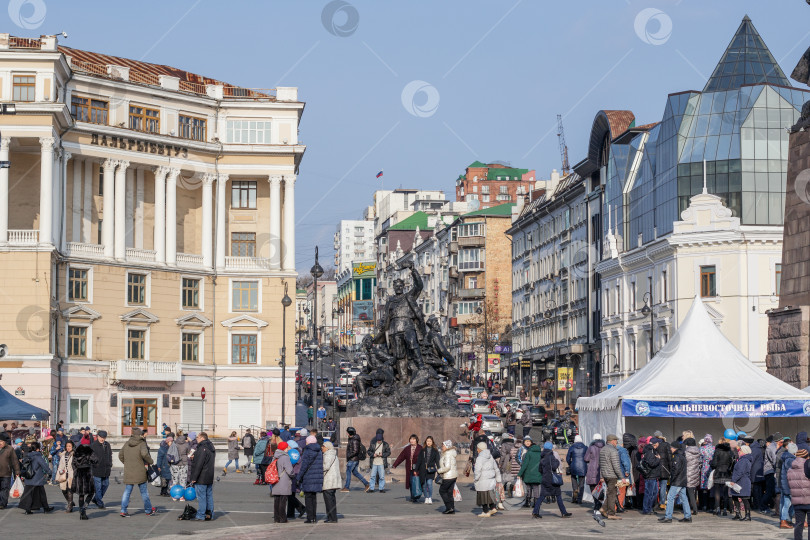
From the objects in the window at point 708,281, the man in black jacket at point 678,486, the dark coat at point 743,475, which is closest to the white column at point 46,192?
the window at point 708,281

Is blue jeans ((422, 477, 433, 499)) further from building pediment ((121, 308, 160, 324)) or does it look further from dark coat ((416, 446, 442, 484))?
building pediment ((121, 308, 160, 324))

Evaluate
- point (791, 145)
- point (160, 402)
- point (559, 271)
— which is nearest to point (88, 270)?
point (160, 402)

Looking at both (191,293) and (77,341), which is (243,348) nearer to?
(191,293)

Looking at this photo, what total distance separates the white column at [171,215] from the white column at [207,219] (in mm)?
2046

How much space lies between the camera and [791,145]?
33.2 metres

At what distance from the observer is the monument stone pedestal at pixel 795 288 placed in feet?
102

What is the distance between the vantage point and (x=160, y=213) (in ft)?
251

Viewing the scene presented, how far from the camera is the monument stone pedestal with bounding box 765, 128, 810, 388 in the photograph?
102 ft

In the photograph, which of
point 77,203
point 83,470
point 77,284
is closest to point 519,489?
point 83,470

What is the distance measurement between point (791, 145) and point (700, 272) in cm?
3975

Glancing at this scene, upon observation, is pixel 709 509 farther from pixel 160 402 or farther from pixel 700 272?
pixel 160 402

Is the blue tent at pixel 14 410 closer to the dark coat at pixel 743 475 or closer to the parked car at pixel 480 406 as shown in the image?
the dark coat at pixel 743 475

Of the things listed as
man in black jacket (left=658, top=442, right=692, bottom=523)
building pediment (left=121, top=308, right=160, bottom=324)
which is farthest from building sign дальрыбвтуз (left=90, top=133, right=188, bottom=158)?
man in black jacket (left=658, top=442, right=692, bottom=523)

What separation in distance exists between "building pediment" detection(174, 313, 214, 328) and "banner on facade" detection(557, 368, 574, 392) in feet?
76.3
